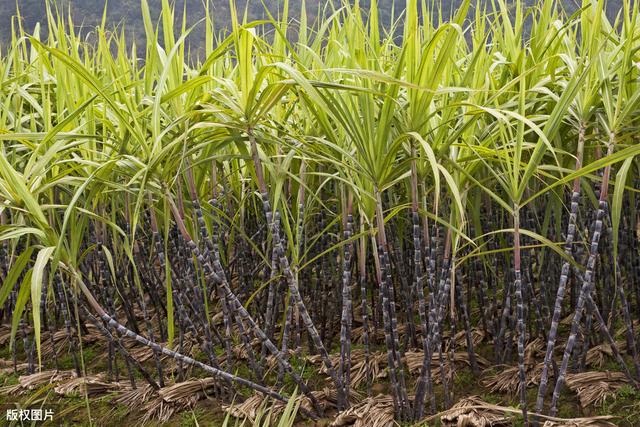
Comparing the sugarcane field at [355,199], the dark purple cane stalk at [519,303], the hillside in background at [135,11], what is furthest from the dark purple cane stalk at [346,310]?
the hillside in background at [135,11]

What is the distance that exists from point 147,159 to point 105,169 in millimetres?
88

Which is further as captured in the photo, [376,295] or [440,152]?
[376,295]

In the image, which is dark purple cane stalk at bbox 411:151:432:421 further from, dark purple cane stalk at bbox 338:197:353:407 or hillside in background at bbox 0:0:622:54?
hillside in background at bbox 0:0:622:54

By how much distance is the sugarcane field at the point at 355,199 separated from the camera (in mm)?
1060

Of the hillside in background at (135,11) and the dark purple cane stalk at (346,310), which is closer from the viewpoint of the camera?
the dark purple cane stalk at (346,310)

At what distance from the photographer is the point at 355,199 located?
1.34m

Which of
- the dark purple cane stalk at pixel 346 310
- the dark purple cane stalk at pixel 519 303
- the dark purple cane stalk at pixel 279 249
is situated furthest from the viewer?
the dark purple cane stalk at pixel 346 310

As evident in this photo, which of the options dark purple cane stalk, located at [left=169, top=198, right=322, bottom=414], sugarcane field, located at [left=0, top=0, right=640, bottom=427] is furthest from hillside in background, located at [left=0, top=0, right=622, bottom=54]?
dark purple cane stalk, located at [left=169, top=198, right=322, bottom=414]

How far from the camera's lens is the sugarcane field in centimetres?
106

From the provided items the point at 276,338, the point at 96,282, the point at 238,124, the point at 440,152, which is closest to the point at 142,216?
the point at 96,282

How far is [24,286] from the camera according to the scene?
42.9 inches

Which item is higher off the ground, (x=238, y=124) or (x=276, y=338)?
(x=238, y=124)

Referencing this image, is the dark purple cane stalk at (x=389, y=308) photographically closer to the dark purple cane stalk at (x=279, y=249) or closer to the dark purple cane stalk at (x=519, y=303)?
the dark purple cane stalk at (x=279, y=249)

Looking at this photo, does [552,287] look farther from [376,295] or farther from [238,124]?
[238,124]
